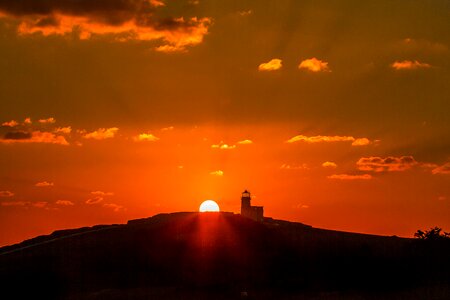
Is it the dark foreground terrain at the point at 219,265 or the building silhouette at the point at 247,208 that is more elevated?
the building silhouette at the point at 247,208

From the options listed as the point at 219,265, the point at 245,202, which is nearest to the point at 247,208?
the point at 245,202

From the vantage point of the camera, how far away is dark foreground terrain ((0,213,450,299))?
48.7 metres

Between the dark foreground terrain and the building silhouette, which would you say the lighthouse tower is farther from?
the dark foreground terrain

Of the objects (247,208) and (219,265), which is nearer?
(219,265)

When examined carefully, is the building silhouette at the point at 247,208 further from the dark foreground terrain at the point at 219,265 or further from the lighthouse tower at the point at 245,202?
the dark foreground terrain at the point at 219,265

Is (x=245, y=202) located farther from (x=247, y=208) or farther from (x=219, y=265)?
(x=219, y=265)

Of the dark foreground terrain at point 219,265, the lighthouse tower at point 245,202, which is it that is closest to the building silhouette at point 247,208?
the lighthouse tower at point 245,202

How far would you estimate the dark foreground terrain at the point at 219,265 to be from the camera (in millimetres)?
48656

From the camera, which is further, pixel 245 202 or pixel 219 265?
pixel 245 202

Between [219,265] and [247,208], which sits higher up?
[247,208]

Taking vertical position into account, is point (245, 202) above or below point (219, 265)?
above

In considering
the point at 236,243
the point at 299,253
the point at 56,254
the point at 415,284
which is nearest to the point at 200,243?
the point at 236,243

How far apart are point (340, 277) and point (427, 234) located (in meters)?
12.4

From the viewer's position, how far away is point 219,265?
52281 millimetres
